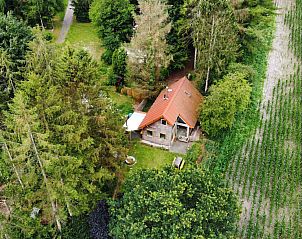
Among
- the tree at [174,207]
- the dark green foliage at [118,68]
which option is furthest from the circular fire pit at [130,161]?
the dark green foliage at [118,68]

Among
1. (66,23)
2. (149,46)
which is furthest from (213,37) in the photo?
(66,23)

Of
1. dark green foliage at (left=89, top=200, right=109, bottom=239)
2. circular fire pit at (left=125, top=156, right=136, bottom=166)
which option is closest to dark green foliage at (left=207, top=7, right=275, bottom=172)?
circular fire pit at (left=125, top=156, right=136, bottom=166)

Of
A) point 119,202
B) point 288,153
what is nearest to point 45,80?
point 119,202

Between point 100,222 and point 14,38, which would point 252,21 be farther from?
point 100,222

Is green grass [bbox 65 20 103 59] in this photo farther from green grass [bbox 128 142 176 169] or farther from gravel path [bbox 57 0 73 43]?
green grass [bbox 128 142 176 169]

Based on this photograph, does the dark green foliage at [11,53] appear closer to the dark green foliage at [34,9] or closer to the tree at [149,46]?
the tree at [149,46]
